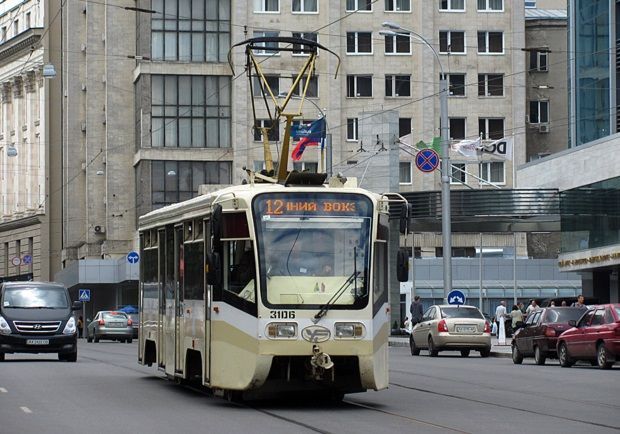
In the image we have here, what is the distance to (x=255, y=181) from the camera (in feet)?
70.5

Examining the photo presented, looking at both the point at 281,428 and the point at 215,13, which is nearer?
the point at 281,428

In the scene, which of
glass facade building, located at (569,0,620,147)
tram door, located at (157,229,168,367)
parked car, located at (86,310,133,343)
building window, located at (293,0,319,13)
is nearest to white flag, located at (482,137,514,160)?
glass facade building, located at (569,0,620,147)

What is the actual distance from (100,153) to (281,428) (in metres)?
80.0

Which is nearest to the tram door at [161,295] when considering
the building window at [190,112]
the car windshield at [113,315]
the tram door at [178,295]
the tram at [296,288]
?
the tram door at [178,295]

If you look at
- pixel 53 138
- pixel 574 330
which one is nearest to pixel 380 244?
pixel 574 330

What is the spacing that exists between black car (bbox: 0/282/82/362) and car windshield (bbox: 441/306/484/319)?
9.92 m

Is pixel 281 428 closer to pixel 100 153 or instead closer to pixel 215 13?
pixel 215 13

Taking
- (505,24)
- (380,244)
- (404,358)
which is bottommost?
(404,358)

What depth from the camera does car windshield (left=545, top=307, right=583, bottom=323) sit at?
121ft

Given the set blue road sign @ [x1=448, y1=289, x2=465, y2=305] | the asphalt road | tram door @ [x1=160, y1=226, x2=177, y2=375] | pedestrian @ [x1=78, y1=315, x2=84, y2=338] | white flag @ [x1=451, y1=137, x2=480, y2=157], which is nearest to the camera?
the asphalt road

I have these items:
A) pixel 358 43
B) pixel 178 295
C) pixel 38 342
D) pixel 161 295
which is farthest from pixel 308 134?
pixel 178 295

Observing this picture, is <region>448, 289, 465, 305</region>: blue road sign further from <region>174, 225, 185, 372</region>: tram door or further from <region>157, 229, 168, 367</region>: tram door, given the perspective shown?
<region>174, 225, 185, 372</region>: tram door

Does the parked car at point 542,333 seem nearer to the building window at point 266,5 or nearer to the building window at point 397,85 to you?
the building window at point 397,85

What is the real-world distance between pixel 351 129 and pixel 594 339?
178 ft
